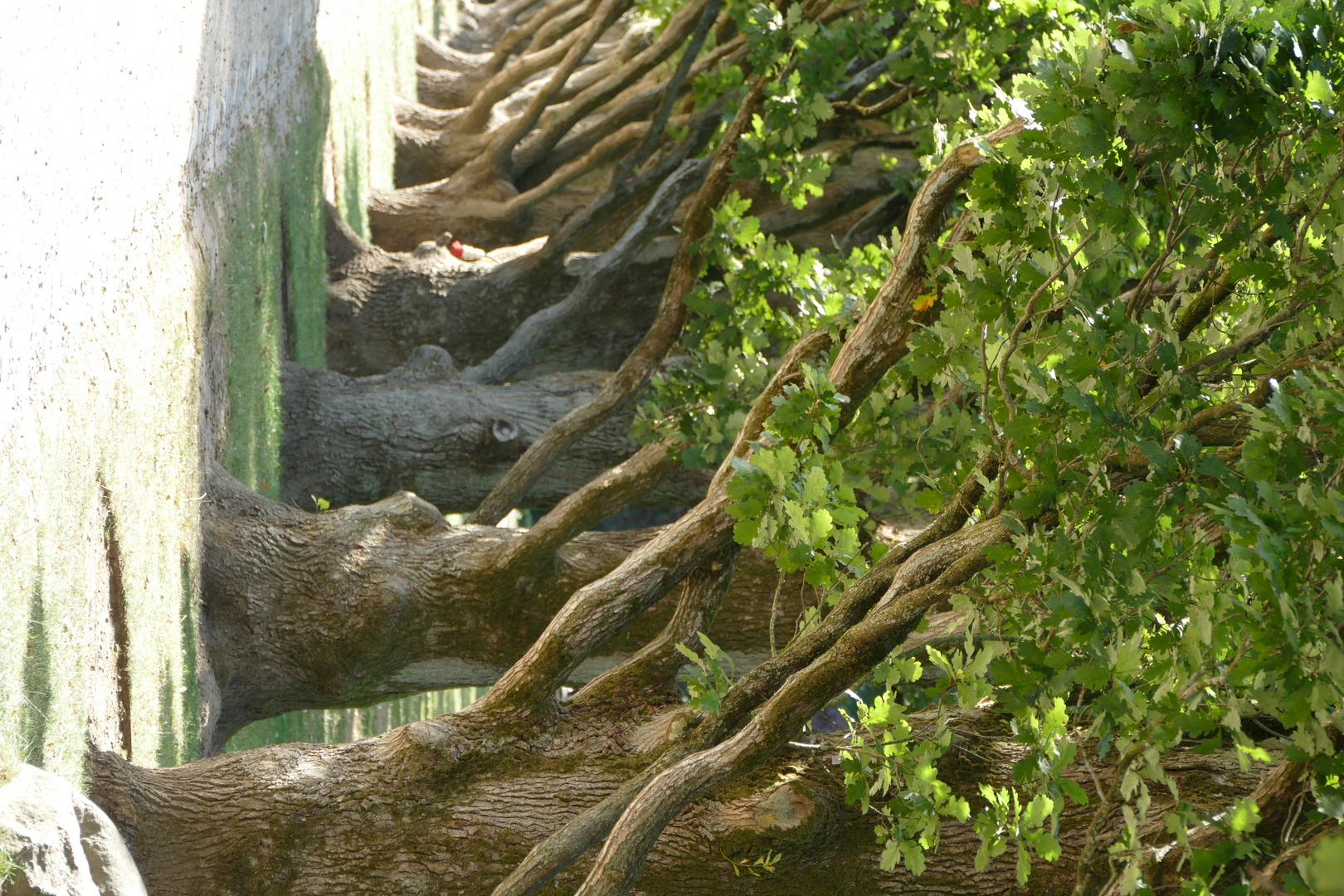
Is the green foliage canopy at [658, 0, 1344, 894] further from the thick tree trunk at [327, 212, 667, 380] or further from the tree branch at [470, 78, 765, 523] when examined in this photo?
the thick tree trunk at [327, 212, 667, 380]

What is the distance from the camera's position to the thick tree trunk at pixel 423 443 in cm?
583

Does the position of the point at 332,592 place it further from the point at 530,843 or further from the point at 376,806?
the point at 530,843

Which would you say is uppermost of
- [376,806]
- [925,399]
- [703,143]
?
[703,143]

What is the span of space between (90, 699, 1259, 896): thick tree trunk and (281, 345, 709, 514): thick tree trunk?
2.40 metres

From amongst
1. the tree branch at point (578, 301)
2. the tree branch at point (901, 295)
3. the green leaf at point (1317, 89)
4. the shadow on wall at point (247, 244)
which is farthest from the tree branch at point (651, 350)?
the green leaf at point (1317, 89)

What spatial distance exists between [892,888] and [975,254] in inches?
72.6

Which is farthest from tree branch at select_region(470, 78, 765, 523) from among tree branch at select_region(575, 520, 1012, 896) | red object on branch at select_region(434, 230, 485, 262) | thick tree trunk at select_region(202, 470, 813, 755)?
red object on branch at select_region(434, 230, 485, 262)

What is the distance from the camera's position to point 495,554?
174 inches

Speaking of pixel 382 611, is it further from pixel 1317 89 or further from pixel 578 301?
pixel 1317 89

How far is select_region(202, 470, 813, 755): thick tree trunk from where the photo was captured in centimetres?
434

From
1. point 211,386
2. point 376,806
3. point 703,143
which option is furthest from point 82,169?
point 703,143

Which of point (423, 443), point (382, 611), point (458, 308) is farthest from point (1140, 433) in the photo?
point (458, 308)

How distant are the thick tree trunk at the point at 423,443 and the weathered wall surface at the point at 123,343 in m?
0.18

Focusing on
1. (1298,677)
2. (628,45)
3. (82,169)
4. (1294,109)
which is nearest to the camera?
(1298,677)
